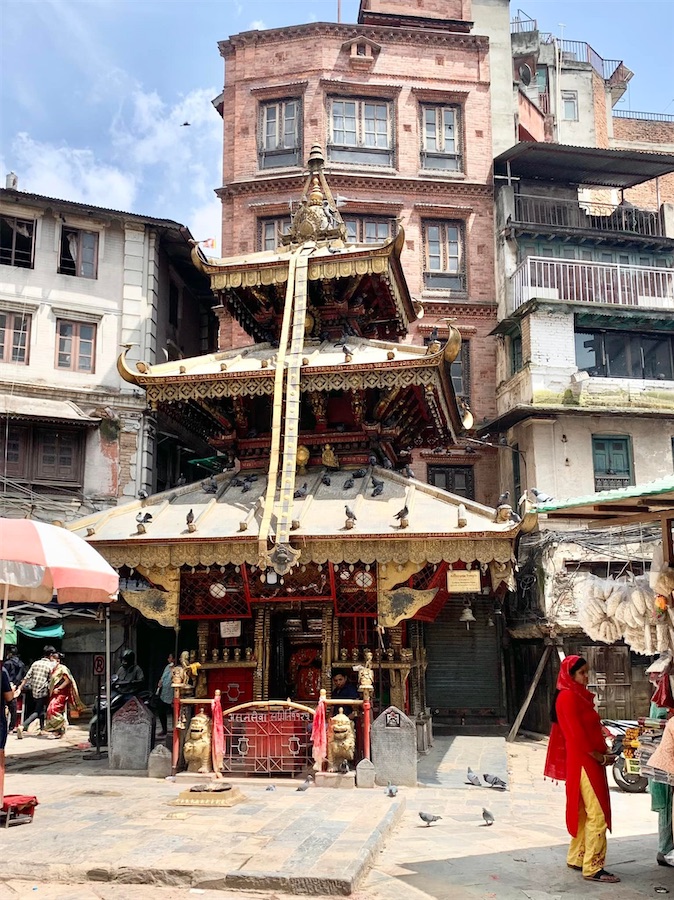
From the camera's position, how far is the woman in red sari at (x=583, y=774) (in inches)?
295

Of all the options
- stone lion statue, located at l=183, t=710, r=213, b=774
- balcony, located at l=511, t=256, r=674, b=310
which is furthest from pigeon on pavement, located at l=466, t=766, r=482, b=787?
balcony, located at l=511, t=256, r=674, b=310

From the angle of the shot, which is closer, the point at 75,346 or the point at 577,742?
the point at 577,742

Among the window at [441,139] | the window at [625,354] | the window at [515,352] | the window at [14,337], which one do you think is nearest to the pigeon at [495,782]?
the window at [515,352]

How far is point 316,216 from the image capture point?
16922 millimetres

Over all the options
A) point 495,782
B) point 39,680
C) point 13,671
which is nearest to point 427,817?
point 495,782

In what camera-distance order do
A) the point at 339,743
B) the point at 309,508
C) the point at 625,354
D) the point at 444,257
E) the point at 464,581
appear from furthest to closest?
the point at 444,257
the point at 625,354
the point at 309,508
the point at 464,581
the point at 339,743

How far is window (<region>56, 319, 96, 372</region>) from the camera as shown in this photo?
2569 cm

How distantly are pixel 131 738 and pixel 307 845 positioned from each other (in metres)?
5.81

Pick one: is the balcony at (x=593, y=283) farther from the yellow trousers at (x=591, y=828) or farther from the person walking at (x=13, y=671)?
the yellow trousers at (x=591, y=828)

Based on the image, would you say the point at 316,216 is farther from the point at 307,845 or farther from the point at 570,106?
the point at 570,106

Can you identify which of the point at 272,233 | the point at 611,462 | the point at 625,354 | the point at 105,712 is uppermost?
the point at 272,233

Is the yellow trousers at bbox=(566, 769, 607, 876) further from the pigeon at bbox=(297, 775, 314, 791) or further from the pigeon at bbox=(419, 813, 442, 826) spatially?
the pigeon at bbox=(297, 775, 314, 791)

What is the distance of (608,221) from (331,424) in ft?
64.2

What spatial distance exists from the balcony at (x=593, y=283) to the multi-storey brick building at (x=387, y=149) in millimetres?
2043
